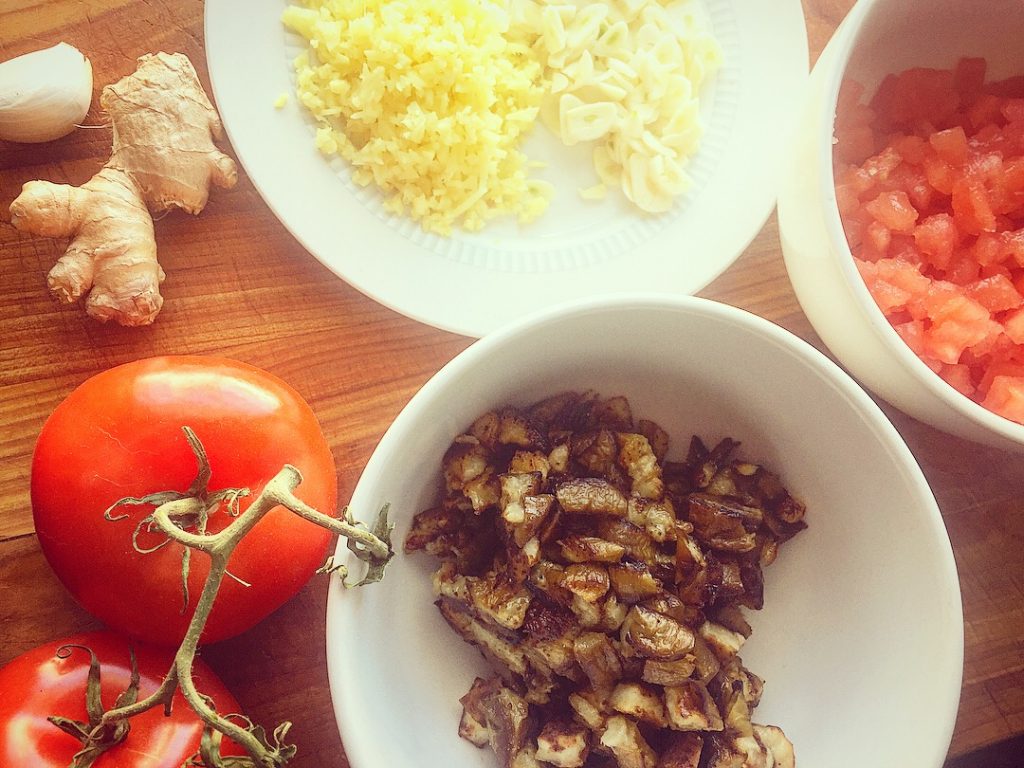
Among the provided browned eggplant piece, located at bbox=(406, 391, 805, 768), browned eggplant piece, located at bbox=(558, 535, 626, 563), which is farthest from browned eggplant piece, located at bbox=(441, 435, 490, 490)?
browned eggplant piece, located at bbox=(558, 535, 626, 563)

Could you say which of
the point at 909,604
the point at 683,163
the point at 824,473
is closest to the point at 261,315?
the point at 683,163

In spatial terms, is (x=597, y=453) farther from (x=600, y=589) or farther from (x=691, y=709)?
(x=691, y=709)

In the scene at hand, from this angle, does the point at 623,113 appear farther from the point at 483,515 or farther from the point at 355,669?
the point at 355,669

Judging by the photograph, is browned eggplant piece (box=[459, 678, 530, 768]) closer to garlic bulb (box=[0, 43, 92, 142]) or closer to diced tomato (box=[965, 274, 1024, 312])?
diced tomato (box=[965, 274, 1024, 312])

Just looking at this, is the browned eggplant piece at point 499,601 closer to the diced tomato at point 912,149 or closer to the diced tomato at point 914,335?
the diced tomato at point 914,335

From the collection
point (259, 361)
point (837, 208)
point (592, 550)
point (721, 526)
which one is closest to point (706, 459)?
point (721, 526)

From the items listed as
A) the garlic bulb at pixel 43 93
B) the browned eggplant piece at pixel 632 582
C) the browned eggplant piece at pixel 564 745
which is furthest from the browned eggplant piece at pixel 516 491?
the garlic bulb at pixel 43 93
